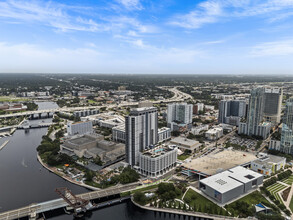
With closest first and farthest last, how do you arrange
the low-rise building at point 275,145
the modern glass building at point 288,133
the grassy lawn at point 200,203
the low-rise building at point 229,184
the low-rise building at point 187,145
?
the grassy lawn at point 200,203
the low-rise building at point 229,184
the modern glass building at point 288,133
the low-rise building at point 275,145
the low-rise building at point 187,145

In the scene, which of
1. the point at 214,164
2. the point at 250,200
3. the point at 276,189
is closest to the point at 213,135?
the point at 214,164

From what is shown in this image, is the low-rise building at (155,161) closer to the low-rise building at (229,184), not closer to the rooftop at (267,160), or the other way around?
the low-rise building at (229,184)

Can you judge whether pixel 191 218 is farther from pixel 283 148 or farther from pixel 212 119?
pixel 212 119

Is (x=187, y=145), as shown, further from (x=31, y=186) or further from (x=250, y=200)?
(x=31, y=186)

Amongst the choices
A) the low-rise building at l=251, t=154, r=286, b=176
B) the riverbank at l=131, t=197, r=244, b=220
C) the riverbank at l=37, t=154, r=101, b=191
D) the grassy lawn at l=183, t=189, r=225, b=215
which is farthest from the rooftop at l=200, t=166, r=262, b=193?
the riverbank at l=37, t=154, r=101, b=191

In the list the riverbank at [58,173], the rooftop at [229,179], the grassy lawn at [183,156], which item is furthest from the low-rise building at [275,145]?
the riverbank at [58,173]
